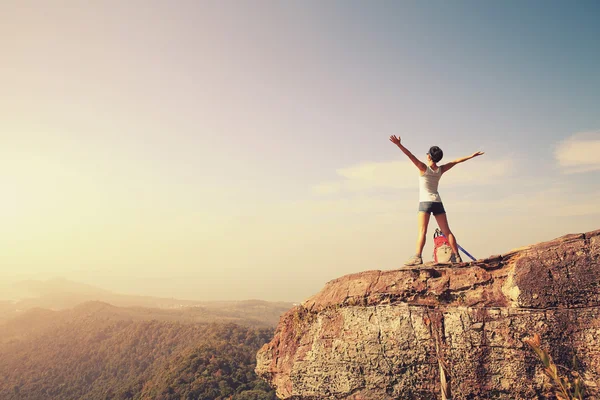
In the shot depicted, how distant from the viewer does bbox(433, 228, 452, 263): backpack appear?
7430 millimetres

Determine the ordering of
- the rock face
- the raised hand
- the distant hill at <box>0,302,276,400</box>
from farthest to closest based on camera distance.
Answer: the distant hill at <box>0,302,276,400</box>, the raised hand, the rock face

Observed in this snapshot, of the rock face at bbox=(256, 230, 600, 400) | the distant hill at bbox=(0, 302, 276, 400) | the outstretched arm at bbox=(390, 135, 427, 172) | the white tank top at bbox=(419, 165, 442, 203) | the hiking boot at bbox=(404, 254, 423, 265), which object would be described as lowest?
the distant hill at bbox=(0, 302, 276, 400)

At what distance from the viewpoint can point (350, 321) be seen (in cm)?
714

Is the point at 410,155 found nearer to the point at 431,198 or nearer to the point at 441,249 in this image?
the point at 431,198

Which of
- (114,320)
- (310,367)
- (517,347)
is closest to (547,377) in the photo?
(517,347)

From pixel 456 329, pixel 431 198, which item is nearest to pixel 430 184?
pixel 431 198

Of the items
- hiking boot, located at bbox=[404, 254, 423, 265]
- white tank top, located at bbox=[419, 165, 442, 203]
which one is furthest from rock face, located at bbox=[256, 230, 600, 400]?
white tank top, located at bbox=[419, 165, 442, 203]

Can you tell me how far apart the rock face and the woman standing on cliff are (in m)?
0.78

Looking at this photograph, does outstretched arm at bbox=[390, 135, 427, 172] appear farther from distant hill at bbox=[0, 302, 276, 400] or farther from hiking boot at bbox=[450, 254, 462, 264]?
distant hill at bbox=[0, 302, 276, 400]

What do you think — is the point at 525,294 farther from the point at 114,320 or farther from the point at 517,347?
the point at 114,320

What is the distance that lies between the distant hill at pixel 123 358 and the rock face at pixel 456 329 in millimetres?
68501

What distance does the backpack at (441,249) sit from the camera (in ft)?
24.4

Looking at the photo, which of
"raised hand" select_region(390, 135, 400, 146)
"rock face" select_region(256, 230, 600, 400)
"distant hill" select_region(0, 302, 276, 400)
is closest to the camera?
"rock face" select_region(256, 230, 600, 400)

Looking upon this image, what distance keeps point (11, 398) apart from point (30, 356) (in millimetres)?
38094
